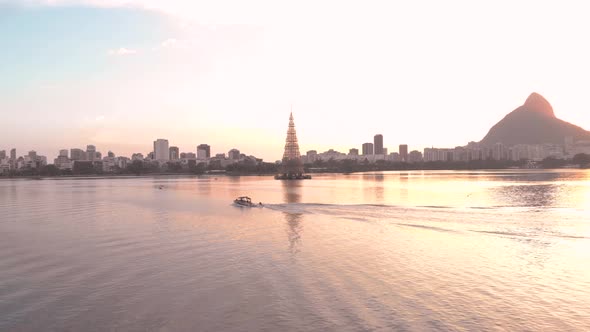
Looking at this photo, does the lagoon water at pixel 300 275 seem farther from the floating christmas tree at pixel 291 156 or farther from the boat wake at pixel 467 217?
the floating christmas tree at pixel 291 156

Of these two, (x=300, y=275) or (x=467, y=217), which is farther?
(x=467, y=217)

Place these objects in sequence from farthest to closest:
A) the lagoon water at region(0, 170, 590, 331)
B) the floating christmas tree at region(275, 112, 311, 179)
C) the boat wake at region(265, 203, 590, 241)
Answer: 1. the floating christmas tree at region(275, 112, 311, 179)
2. the boat wake at region(265, 203, 590, 241)
3. the lagoon water at region(0, 170, 590, 331)

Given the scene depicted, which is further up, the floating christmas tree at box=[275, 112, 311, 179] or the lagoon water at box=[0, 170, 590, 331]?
the floating christmas tree at box=[275, 112, 311, 179]

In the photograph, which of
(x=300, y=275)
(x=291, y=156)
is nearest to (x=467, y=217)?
(x=300, y=275)

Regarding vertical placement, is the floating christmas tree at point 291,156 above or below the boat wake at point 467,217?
above

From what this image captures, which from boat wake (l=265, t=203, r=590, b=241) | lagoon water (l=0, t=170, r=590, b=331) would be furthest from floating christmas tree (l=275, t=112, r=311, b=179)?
lagoon water (l=0, t=170, r=590, b=331)

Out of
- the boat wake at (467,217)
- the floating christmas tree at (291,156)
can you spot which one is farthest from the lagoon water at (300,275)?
the floating christmas tree at (291,156)

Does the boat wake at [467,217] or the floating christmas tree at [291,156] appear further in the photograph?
the floating christmas tree at [291,156]

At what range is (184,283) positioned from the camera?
65.2ft

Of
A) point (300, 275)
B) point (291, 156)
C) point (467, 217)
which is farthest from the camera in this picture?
point (291, 156)

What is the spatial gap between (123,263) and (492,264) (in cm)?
2087

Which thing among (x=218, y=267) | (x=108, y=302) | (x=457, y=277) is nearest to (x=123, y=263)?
(x=218, y=267)

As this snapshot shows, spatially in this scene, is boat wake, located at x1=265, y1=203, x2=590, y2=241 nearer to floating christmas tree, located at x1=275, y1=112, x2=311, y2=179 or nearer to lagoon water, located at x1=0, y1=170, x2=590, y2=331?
lagoon water, located at x1=0, y1=170, x2=590, y2=331

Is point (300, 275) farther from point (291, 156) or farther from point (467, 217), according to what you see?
point (291, 156)
